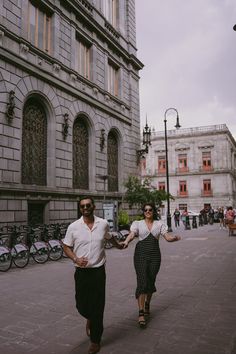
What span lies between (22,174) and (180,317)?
10.4 meters

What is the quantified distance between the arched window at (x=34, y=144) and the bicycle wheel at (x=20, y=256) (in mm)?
4568

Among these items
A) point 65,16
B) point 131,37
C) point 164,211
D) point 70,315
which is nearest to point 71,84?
point 65,16

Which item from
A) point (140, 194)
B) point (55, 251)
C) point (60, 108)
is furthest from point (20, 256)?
point (140, 194)

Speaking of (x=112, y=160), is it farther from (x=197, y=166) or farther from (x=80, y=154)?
(x=197, y=166)

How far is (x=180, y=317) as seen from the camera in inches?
202

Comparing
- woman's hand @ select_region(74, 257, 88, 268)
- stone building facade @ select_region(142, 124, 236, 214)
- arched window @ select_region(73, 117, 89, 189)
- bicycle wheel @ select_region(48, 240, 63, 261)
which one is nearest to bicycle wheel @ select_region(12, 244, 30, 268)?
bicycle wheel @ select_region(48, 240, 63, 261)

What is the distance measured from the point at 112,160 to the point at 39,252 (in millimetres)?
11363

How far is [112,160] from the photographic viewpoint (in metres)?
21.3

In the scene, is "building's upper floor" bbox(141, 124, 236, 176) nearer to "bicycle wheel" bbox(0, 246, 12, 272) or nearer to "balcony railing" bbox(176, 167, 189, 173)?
"balcony railing" bbox(176, 167, 189, 173)

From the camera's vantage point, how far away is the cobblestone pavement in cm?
407

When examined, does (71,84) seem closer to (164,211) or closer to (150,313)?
(150,313)

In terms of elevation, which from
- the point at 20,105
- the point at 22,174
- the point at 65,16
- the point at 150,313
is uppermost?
the point at 65,16

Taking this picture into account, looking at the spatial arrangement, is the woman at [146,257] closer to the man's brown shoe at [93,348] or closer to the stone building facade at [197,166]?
the man's brown shoe at [93,348]

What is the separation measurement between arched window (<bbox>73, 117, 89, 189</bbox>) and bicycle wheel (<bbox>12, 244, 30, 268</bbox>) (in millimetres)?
7478
